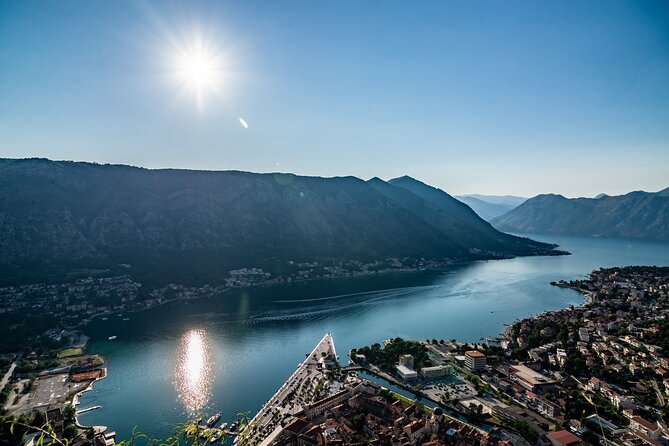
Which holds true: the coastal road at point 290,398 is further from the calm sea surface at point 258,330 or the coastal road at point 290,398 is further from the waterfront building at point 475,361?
the waterfront building at point 475,361

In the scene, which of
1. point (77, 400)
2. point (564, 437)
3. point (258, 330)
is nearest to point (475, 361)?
point (564, 437)

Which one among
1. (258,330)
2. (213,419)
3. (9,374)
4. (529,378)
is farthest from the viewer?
(258,330)

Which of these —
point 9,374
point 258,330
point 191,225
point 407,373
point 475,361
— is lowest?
point 407,373

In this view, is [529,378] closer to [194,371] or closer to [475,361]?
[475,361]

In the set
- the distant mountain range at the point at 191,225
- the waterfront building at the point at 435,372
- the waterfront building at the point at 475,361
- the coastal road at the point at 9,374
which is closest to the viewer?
the coastal road at the point at 9,374

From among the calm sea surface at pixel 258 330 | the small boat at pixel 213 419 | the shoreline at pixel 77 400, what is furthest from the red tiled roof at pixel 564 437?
the shoreline at pixel 77 400

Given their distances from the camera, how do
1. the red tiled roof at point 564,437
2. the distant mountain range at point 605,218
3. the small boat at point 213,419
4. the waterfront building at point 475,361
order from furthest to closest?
the distant mountain range at point 605,218 → the waterfront building at point 475,361 → the small boat at point 213,419 → the red tiled roof at point 564,437
